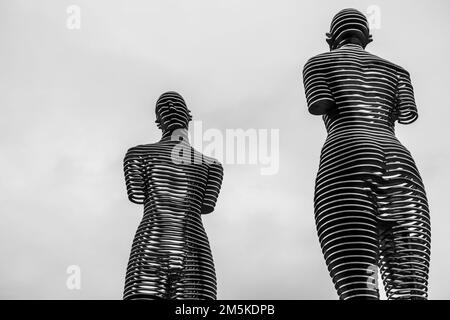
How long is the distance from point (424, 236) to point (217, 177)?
540 centimetres

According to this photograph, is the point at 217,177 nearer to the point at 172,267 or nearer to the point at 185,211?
the point at 185,211

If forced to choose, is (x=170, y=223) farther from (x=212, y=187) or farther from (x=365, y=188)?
(x=365, y=188)

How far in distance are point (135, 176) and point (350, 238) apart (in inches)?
219

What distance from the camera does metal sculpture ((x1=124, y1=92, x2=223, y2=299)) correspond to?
1428cm

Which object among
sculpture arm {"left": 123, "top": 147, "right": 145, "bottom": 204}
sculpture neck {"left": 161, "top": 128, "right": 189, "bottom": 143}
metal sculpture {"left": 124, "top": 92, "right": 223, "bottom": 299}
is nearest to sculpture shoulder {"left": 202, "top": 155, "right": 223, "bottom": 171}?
metal sculpture {"left": 124, "top": 92, "right": 223, "bottom": 299}

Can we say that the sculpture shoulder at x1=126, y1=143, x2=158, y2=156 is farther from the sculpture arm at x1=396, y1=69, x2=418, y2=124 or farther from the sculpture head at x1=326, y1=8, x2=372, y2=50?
the sculpture arm at x1=396, y1=69, x2=418, y2=124

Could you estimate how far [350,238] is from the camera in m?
11.4

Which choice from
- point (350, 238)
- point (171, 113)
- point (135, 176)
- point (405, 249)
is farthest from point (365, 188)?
point (171, 113)

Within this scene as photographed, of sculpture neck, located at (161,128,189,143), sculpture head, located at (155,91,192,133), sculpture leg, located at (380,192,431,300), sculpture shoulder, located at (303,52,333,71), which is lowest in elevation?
sculpture leg, located at (380,192,431,300)

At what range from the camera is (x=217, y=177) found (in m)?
16.1

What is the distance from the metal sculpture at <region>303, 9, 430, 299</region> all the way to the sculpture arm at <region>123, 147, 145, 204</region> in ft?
13.8
